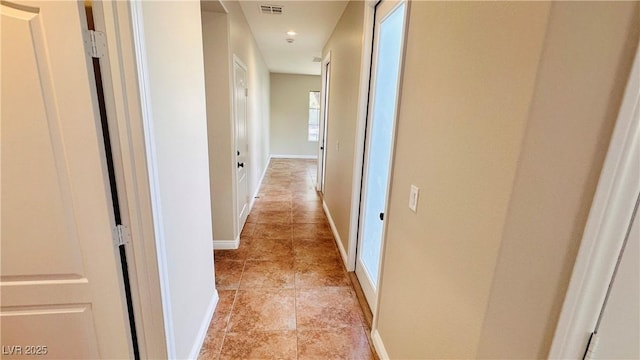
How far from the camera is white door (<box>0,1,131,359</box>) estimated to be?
93cm

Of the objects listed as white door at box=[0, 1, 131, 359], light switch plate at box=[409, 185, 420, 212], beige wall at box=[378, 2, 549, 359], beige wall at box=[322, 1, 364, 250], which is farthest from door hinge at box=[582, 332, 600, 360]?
beige wall at box=[322, 1, 364, 250]

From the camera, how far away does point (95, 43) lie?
977 mm

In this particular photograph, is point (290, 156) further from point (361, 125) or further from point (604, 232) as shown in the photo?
point (604, 232)

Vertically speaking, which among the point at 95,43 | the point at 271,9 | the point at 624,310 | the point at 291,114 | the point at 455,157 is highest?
the point at 271,9

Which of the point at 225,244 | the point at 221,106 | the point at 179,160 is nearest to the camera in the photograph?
the point at 179,160

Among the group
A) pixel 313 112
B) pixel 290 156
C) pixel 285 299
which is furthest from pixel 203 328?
pixel 313 112

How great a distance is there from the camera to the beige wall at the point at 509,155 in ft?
2.06

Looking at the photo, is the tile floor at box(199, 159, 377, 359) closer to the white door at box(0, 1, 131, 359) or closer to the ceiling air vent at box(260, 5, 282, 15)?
the white door at box(0, 1, 131, 359)

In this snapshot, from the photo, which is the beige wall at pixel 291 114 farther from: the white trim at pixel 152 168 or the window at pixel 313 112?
the white trim at pixel 152 168

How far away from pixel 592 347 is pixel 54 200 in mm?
1803

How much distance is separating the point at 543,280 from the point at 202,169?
1.79 metres

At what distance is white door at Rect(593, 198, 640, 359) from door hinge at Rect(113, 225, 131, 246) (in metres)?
1.61

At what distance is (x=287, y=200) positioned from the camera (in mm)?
4742

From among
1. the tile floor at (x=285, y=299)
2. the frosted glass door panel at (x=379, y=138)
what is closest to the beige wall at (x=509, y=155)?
the frosted glass door panel at (x=379, y=138)
